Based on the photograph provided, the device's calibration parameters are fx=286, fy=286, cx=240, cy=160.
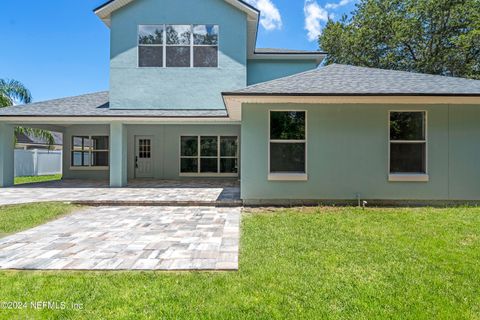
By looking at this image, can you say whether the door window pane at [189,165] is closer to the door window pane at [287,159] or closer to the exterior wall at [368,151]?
the exterior wall at [368,151]

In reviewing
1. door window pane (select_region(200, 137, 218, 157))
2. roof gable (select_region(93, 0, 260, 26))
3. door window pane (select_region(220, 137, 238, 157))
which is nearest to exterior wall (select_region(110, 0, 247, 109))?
roof gable (select_region(93, 0, 260, 26))

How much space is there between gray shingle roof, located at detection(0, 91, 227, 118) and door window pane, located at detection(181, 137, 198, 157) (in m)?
3.11

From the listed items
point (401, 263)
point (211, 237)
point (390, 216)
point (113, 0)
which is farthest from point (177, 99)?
point (401, 263)

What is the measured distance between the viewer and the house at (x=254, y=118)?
326 inches

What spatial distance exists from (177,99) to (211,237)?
28.9 feet

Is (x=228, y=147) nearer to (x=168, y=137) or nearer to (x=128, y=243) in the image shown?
(x=168, y=137)

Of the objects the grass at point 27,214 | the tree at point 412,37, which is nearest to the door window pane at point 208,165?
the grass at point 27,214

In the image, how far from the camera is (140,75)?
1269cm

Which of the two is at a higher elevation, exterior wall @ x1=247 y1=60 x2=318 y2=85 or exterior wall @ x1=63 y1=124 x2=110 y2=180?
exterior wall @ x1=247 y1=60 x2=318 y2=85

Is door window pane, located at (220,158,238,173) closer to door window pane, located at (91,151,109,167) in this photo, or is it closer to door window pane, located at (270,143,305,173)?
door window pane, located at (91,151,109,167)

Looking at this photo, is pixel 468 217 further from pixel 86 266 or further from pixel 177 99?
pixel 177 99

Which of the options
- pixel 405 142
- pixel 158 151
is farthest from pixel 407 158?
pixel 158 151

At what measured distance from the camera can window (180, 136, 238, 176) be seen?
15234 millimetres

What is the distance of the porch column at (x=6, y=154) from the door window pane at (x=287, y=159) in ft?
36.6
